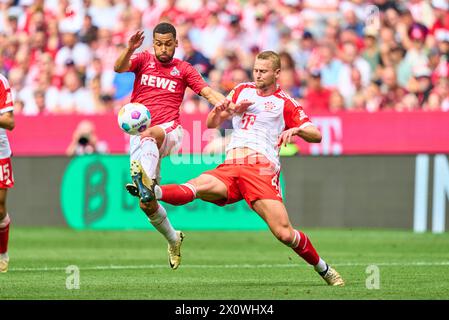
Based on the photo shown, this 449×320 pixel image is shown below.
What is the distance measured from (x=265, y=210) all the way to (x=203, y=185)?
2.17ft

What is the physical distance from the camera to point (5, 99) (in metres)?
12.3

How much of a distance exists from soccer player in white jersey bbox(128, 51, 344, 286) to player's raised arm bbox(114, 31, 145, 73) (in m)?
1.20

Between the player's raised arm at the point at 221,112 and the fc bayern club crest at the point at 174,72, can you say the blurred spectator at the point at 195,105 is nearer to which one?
the fc bayern club crest at the point at 174,72

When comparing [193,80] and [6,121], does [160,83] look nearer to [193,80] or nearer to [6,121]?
[193,80]

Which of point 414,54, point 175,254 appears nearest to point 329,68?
point 414,54

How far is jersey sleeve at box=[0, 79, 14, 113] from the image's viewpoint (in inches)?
481

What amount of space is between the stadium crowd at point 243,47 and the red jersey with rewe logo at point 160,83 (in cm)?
795

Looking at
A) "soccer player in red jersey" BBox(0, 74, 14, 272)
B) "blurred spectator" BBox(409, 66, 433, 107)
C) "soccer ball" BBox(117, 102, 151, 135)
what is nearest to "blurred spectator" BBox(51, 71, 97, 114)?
"blurred spectator" BBox(409, 66, 433, 107)

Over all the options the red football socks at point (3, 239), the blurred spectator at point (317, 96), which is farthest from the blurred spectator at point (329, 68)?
the red football socks at point (3, 239)

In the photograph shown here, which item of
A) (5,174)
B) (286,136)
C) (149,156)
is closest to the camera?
(286,136)

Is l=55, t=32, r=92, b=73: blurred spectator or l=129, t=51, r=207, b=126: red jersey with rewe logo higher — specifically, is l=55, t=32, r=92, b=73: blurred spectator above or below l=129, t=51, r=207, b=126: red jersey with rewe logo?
above

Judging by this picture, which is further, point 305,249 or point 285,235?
point 305,249

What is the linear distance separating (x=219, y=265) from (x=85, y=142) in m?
7.92

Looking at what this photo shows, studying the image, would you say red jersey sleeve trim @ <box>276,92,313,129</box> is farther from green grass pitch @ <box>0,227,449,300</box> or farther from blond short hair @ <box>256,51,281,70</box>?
green grass pitch @ <box>0,227,449,300</box>
